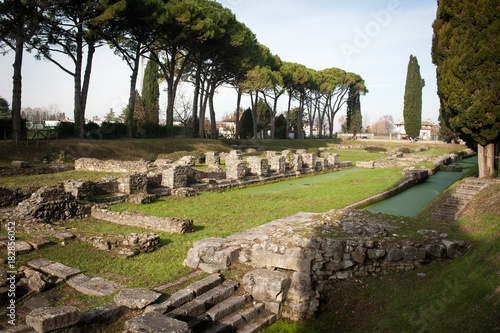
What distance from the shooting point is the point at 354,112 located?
210ft

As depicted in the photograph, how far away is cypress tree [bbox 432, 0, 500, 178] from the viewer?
463 inches

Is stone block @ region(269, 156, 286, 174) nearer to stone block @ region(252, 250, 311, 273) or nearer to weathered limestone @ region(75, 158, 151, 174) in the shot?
weathered limestone @ region(75, 158, 151, 174)

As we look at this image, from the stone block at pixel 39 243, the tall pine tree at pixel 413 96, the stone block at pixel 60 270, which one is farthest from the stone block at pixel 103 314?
the tall pine tree at pixel 413 96

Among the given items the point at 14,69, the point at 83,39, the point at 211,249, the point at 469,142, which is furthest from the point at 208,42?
the point at 211,249

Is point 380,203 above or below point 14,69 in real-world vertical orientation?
below

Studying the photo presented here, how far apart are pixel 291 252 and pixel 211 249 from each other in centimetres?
144

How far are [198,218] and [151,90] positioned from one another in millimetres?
32717

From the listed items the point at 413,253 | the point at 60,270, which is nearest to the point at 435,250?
the point at 413,253

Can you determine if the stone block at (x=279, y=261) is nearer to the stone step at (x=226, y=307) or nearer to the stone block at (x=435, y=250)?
the stone step at (x=226, y=307)

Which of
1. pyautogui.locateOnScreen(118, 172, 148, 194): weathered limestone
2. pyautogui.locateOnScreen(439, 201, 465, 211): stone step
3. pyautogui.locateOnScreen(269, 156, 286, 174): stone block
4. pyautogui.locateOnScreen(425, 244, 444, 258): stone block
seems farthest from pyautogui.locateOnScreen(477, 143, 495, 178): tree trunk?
pyautogui.locateOnScreen(118, 172, 148, 194): weathered limestone

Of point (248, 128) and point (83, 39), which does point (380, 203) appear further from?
point (248, 128)

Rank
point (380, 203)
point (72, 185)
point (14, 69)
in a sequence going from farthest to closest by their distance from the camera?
1. point (14, 69)
2. point (380, 203)
3. point (72, 185)

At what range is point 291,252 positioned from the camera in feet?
19.3

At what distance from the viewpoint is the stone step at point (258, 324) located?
15.6ft
